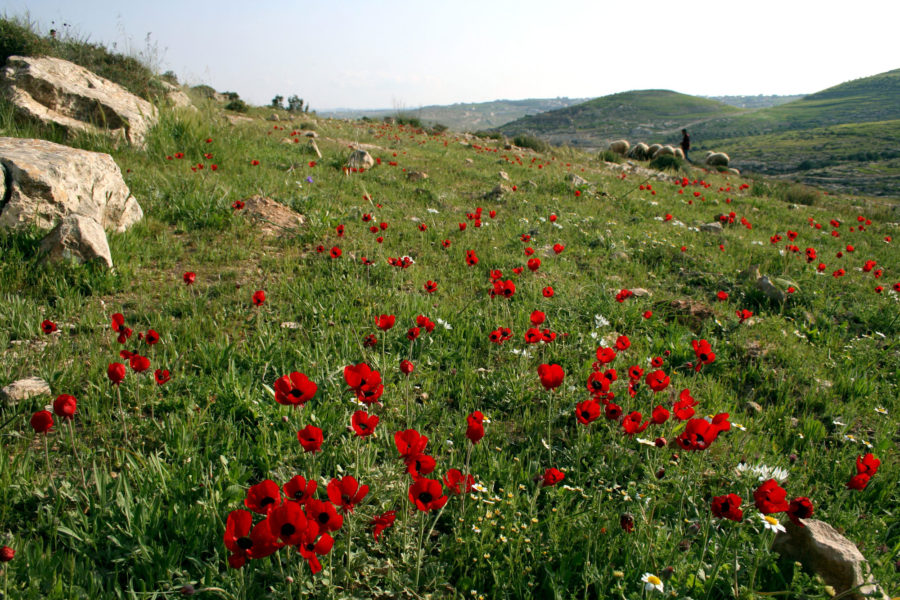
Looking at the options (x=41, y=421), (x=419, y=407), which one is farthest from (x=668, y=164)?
(x=41, y=421)

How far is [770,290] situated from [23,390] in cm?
583

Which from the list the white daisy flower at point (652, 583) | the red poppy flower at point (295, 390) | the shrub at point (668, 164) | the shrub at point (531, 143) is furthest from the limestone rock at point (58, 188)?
the shrub at point (531, 143)

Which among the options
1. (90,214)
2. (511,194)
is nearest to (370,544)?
(90,214)

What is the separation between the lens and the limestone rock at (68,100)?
581cm

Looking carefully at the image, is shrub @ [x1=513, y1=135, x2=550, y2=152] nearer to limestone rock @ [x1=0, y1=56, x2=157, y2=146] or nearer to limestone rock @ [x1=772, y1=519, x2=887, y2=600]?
limestone rock @ [x1=0, y1=56, x2=157, y2=146]

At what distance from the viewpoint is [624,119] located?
295 ft

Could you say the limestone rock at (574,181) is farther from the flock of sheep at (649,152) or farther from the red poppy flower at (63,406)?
the flock of sheep at (649,152)

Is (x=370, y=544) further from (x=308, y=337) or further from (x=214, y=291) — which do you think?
(x=214, y=291)

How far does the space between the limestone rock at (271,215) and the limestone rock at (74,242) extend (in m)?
1.58

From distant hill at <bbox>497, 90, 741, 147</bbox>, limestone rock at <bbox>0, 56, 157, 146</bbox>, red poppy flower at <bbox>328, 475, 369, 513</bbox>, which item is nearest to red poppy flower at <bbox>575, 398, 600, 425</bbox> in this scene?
red poppy flower at <bbox>328, 475, 369, 513</bbox>

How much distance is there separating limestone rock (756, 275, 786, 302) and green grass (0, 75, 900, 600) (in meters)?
0.08

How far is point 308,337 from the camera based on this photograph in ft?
10.3

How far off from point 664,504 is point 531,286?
246cm

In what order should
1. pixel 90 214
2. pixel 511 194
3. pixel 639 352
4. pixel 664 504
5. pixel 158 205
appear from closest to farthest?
pixel 664 504 < pixel 639 352 < pixel 90 214 < pixel 158 205 < pixel 511 194
